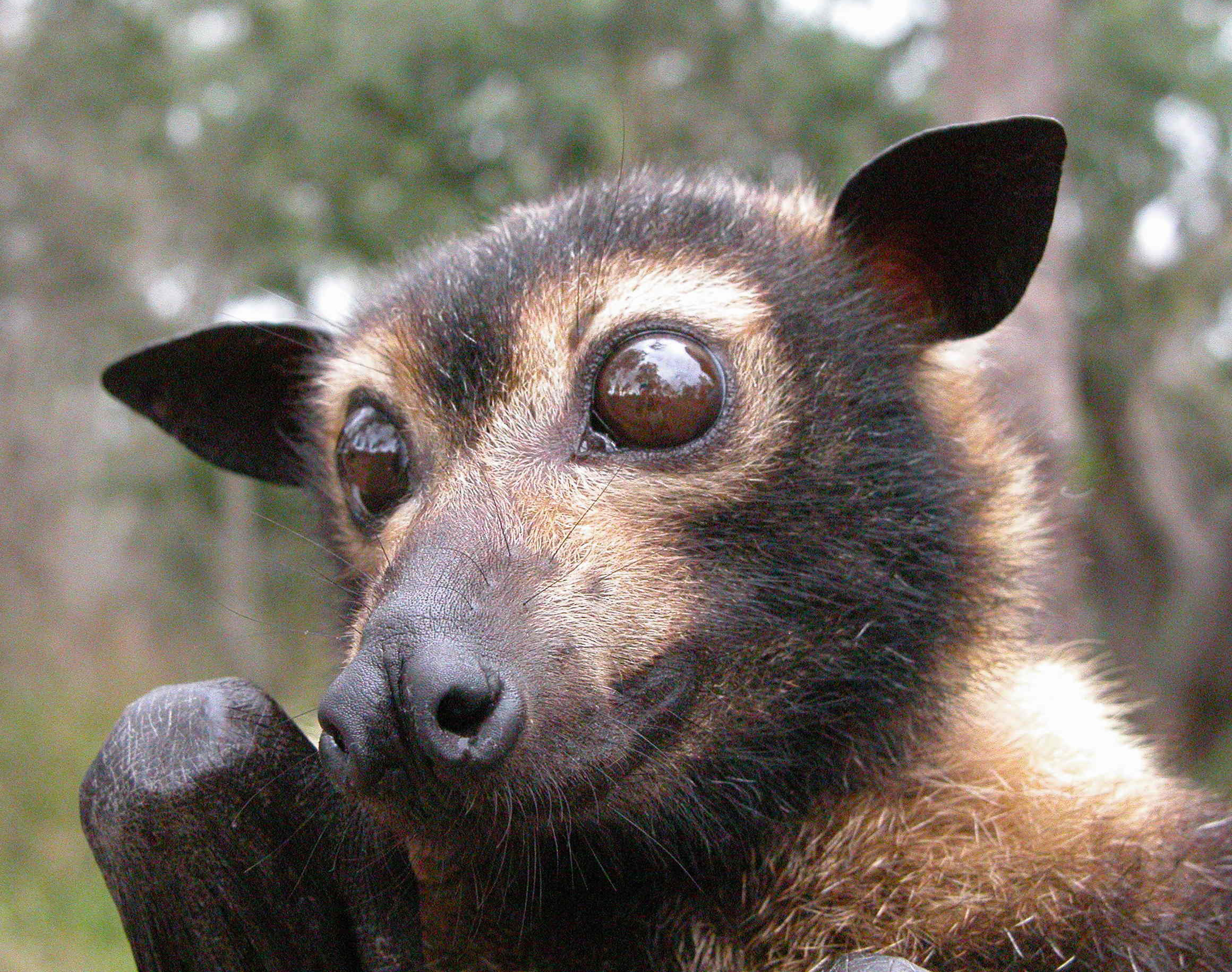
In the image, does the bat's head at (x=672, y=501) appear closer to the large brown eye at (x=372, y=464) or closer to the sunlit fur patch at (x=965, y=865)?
the large brown eye at (x=372, y=464)

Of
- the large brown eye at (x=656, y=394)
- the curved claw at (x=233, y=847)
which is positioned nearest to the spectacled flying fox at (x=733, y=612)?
the large brown eye at (x=656, y=394)

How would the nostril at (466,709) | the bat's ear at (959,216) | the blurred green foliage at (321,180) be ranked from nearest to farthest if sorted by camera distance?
the nostril at (466,709)
the bat's ear at (959,216)
the blurred green foliage at (321,180)

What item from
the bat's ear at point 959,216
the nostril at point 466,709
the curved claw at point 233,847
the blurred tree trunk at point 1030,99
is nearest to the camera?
the nostril at point 466,709

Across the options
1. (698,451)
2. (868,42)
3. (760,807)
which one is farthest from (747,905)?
(868,42)

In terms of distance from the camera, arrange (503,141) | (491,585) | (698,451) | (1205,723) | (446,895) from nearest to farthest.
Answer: (491,585) < (698,451) < (446,895) < (1205,723) < (503,141)

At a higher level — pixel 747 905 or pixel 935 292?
pixel 935 292

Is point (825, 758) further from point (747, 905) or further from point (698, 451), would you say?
point (698, 451)

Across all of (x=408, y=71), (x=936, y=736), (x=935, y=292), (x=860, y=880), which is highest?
(x=408, y=71)
